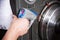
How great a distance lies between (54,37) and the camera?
0.98 m

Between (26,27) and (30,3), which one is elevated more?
(30,3)

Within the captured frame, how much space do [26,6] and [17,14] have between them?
0.06 m

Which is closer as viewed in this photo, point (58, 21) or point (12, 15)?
point (12, 15)

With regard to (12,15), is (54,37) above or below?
below

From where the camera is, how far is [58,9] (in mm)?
985

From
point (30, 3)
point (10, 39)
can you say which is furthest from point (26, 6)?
point (10, 39)

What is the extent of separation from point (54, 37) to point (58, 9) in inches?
6.6

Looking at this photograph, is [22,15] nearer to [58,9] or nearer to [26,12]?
[26,12]

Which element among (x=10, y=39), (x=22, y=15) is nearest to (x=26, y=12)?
(x=22, y=15)

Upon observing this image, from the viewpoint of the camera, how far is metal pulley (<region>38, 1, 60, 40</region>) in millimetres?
932

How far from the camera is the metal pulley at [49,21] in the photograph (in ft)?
3.06

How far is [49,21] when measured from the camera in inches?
37.5

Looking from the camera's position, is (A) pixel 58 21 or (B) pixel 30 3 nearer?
(B) pixel 30 3

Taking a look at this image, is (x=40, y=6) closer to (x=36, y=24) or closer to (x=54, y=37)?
(x=36, y=24)
